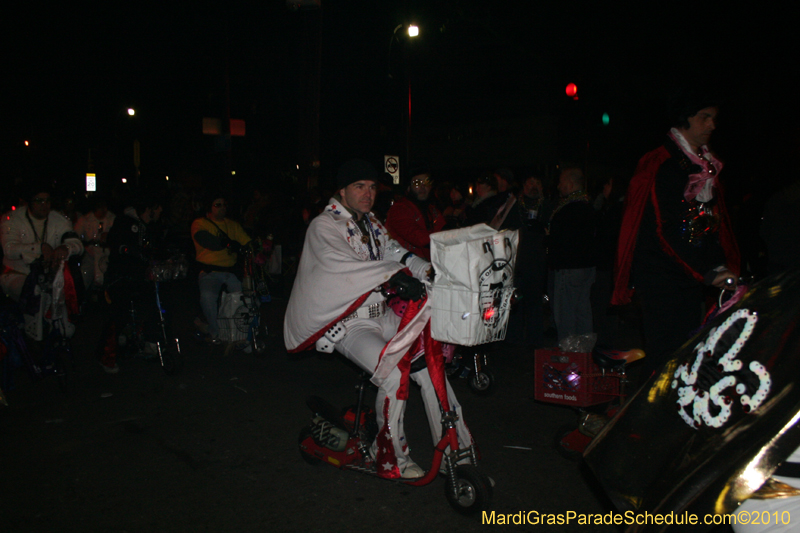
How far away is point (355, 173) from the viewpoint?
3889 millimetres

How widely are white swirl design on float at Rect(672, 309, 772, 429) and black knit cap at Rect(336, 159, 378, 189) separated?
2624 millimetres

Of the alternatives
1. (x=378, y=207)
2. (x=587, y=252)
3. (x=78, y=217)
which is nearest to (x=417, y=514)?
(x=587, y=252)

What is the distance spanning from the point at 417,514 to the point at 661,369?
2.27 meters

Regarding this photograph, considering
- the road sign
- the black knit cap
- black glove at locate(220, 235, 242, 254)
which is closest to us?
the black knit cap

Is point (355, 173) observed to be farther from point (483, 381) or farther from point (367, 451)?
point (483, 381)

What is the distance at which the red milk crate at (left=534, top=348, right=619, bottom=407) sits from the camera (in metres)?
3.75

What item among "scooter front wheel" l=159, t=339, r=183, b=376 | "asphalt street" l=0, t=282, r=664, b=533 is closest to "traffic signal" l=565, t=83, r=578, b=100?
"asphalt street" l=0, t=282, r=664, b=533

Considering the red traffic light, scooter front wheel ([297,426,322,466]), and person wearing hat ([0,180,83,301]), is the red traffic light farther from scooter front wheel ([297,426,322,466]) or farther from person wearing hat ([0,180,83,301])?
scooter front wheel ([297,426,322,466])

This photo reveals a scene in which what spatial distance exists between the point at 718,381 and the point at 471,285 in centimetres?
148

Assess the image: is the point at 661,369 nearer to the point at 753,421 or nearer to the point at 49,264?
the point at 753,421

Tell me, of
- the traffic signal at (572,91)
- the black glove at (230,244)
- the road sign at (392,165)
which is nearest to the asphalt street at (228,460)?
the black glove at (230,244)

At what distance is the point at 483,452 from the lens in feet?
14.5

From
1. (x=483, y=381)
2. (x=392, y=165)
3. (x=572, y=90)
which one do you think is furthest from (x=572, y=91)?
(x=483, y=381)

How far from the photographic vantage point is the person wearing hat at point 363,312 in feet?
11.3
